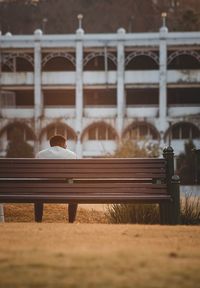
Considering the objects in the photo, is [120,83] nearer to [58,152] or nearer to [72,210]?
[58,152]

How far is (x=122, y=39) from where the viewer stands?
54.9 metres

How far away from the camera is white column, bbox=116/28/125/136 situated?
180 ft

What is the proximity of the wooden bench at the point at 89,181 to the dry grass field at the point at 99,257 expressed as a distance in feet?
3.47

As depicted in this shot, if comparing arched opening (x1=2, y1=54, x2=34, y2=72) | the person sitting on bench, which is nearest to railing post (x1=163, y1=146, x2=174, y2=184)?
the person sitting on bench

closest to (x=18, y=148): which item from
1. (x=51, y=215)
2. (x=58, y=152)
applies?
(x=51, y=215)

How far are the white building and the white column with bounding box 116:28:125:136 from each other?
0.24 ft

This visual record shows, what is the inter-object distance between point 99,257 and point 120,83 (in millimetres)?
50308

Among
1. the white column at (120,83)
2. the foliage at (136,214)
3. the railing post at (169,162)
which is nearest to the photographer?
the railing post at (169,162)

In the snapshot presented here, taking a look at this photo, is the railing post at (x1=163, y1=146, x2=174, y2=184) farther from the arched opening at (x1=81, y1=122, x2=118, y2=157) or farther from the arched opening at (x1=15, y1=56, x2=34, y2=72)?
the arched opening at (x1=15, y1=56, x2=34, y2=72)

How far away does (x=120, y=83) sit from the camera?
183ft

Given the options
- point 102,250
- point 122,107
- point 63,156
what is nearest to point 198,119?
point 122,107

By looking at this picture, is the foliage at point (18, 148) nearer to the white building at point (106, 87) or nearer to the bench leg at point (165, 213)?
the white building at point (106, 87)

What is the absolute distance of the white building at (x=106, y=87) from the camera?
5494cm

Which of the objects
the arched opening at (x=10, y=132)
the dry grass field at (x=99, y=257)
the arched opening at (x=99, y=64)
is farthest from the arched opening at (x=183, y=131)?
the dry grass field at (x=99, y=257)
